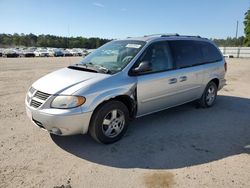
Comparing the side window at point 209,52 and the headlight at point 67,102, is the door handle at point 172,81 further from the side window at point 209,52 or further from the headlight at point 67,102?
the headlight at point 67,102

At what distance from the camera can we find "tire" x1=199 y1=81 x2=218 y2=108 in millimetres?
6523

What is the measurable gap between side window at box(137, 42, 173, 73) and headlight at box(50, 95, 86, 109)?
1503mm

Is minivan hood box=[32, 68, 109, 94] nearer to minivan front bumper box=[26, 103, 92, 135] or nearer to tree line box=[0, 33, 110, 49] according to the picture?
minivan front bumper box=[26, 103, 92, 135]

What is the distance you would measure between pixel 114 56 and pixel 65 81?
1.24 metres

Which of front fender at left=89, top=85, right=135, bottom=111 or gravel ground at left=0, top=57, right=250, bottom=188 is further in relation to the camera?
front fender at left=89, top=85, right=135, bottom=111

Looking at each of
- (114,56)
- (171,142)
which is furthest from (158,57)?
(171,142)

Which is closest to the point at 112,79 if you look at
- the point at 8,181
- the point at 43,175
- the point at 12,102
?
the point at 43,175

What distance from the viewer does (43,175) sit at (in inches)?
133

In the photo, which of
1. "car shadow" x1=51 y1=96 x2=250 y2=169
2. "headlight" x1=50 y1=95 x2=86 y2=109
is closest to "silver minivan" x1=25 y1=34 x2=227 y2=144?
"headlight" x1=50 y1=95 x2=86 y2=109

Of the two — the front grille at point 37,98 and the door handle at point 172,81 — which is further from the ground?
the door handle at point 172,81

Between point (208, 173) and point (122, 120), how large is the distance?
1674mm

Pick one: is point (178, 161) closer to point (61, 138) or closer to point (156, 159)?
point (156, 159)

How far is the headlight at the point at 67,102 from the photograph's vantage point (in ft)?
12.4

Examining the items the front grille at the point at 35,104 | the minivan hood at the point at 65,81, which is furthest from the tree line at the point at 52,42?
the front grille at the point at 35,104
